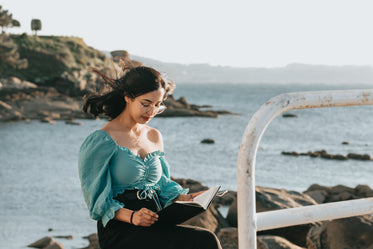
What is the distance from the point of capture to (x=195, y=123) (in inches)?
1877

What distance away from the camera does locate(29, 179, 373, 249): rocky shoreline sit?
14.9 ft

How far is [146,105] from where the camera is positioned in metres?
2.39

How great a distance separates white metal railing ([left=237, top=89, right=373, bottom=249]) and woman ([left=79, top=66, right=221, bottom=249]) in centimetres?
71

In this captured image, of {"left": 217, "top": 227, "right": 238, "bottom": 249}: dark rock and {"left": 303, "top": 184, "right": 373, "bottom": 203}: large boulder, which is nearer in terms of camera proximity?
{"left": 217, "top": 227, "right": 238, "bottom": 249}: dark rock

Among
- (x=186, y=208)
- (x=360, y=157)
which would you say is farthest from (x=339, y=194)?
(x=360, y=157)

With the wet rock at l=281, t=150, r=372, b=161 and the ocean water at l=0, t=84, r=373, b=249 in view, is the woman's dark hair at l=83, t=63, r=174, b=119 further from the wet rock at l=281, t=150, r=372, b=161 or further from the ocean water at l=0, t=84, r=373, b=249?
the wet rock at l=281, t=150, r=372, b=161

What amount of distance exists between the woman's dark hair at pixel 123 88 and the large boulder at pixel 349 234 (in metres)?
2.55

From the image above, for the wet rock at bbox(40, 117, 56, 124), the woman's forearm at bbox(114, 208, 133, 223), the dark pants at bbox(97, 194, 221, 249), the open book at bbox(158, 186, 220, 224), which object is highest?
the open book at bbox(158, 186, 220, 224)

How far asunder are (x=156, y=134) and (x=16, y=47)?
7054cm

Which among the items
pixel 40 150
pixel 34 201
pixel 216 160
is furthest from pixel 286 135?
pixel 34 201

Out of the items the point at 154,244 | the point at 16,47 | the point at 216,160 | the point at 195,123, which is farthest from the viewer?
the point at 16,47

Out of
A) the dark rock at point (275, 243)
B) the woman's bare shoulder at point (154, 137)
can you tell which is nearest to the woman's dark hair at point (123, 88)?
the woman's bare shoulder at point (154, 137)

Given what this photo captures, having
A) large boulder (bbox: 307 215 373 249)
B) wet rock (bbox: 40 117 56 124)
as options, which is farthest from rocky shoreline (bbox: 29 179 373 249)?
wet rock (bbox: 40 117 56 124)

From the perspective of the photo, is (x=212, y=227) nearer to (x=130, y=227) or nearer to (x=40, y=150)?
(x=130, y=227)
